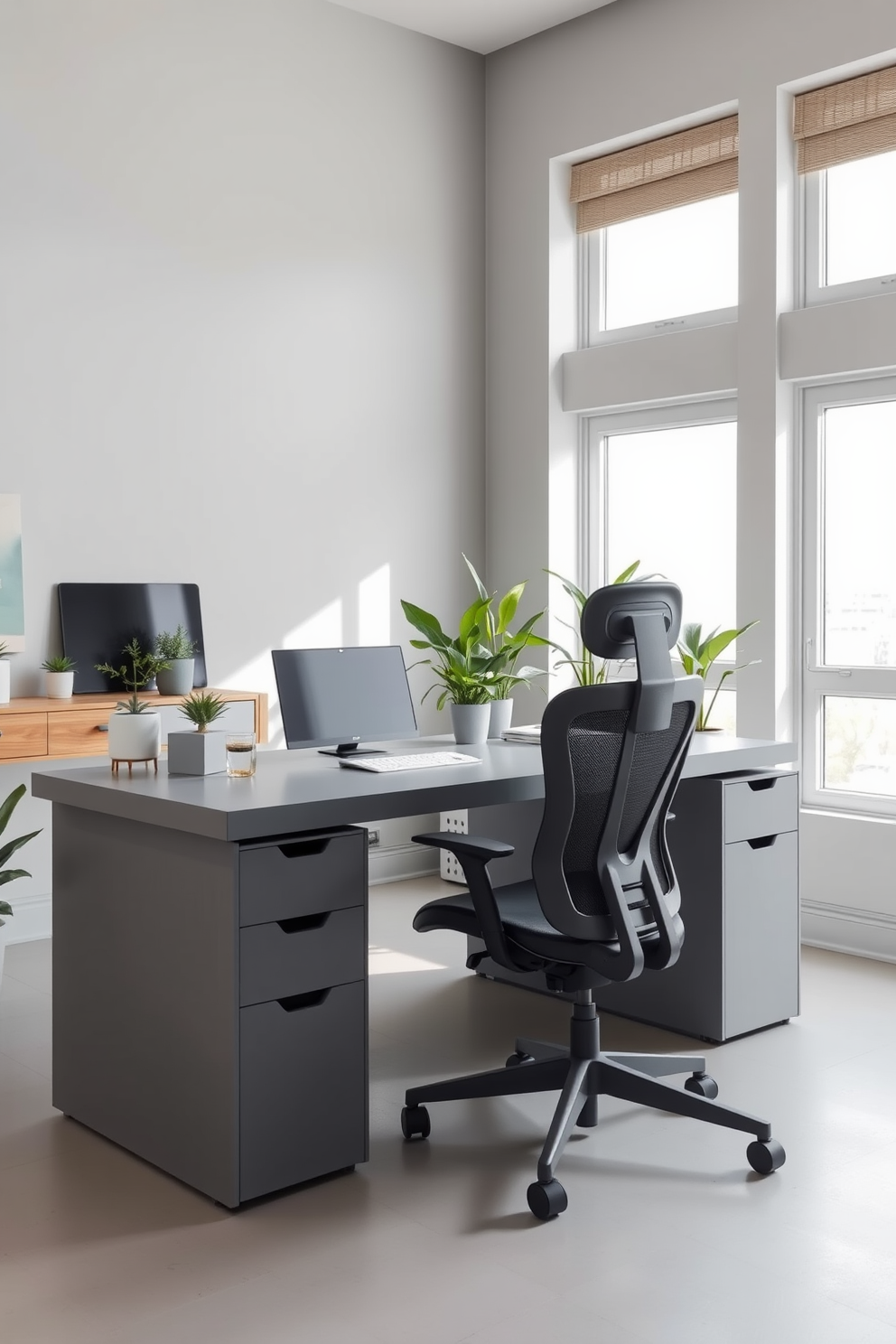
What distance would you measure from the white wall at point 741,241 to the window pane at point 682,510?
0.81 ft

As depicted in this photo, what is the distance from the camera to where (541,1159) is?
2393 millimetres

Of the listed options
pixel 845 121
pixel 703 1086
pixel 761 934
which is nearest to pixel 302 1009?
pixel 703 1086

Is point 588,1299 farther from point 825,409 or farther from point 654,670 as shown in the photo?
point 825,409

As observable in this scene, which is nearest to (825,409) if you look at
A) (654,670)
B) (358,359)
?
(358,359)

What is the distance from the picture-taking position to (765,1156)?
2520mm

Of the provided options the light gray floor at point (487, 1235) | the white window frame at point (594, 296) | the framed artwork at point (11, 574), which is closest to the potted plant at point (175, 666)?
the framed artwork at point (11, 574)

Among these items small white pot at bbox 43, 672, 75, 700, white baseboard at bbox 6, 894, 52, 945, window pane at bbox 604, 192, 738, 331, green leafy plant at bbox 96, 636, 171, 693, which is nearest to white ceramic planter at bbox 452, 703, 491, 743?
green leafy plant at bbox 96, 636, 171, 693

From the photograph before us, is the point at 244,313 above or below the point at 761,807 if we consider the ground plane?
above

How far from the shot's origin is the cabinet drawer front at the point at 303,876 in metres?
2.39

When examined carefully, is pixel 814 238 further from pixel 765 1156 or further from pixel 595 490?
pixel 765 1156

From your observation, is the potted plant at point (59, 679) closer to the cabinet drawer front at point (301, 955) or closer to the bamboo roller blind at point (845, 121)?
the cabinet drawer front at point (301, 955)

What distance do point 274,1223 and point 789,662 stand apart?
291cm

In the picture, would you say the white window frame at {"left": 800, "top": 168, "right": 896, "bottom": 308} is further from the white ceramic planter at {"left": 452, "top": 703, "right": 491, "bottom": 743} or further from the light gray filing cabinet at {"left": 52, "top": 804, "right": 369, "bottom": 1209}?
the light gray filing cabinet at {"left": 52, "top": 804, "right": 369, "bottom": 1209}

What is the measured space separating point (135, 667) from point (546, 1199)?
260cm
